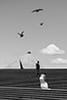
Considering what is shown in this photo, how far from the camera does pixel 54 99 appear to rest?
9922 mm

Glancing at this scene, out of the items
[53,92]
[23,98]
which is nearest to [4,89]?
[23,98]

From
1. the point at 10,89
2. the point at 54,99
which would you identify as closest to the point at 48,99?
the point at 54,99

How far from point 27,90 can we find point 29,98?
45 cm

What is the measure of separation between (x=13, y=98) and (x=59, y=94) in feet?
4.83

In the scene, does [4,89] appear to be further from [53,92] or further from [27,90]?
[53,92]

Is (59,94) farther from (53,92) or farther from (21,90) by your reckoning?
(21,90)

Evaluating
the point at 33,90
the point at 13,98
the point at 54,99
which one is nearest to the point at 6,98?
the point at 13,98

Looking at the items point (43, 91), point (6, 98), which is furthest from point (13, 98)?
point (43, 91)

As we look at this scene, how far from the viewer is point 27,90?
35.1 feet

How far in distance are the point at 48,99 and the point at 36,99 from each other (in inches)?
16.0

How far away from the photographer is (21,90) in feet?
35.8

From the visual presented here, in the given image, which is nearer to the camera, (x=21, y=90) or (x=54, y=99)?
(x=54, y=99)

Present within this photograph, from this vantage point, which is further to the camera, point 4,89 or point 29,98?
point 4,89

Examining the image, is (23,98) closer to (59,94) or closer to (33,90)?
(33,90)
